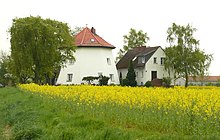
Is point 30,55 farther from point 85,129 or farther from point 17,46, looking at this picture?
point 85,129

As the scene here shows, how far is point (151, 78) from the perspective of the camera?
6291cm

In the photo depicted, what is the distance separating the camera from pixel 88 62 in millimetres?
60438

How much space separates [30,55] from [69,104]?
33.3m

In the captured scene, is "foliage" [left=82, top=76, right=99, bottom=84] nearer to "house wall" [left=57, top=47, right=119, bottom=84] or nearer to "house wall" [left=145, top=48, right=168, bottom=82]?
"house wall" [left=57, top=47, right=119, bottom=84]

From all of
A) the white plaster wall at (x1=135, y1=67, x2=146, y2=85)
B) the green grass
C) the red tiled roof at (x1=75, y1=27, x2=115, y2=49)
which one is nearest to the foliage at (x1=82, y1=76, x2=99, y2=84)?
the red tiled roof at (x1=75, y1=27, x2=115, y2=49)

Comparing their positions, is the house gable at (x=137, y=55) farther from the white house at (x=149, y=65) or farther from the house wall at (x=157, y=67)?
the house wall at (x=157, y=67)

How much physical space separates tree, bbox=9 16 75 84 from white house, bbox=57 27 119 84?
27.8 feet

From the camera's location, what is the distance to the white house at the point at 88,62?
60219 mm

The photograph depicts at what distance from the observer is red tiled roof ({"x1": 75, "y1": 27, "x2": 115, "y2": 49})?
6003 cm

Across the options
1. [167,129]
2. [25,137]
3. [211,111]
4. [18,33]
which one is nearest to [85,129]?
[25,137]


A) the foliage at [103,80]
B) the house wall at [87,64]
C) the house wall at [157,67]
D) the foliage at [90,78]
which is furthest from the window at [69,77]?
the house wall at [157,67]

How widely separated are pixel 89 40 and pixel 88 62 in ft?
11.7

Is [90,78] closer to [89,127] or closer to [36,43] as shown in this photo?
[36,43]

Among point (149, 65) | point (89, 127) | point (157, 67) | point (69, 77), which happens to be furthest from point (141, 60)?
point (89, 127)
